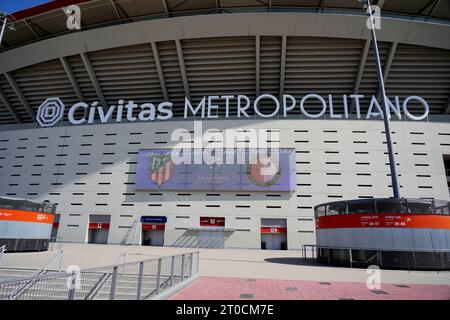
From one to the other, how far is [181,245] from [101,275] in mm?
21774

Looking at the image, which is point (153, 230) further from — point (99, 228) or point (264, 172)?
point (264, 172)

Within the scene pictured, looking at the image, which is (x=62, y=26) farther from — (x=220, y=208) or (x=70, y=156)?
(x=220, y=208)

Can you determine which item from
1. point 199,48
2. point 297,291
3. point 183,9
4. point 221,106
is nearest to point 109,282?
point 297,291

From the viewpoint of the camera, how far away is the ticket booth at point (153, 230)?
86.5ft

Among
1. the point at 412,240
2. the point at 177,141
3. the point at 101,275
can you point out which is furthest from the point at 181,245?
the point at 101,275

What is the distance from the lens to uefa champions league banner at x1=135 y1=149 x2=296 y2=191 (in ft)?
85.6

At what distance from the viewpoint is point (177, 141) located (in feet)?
92.6

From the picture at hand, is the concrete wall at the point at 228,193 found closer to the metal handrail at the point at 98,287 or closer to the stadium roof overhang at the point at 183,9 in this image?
the stadium roof overhang at the point at 183,9

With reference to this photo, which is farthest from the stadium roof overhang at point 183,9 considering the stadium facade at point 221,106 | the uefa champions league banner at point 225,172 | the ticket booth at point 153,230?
the ticket booth at point 153,230

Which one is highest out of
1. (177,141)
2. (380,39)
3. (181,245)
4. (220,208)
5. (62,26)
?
(62,26)

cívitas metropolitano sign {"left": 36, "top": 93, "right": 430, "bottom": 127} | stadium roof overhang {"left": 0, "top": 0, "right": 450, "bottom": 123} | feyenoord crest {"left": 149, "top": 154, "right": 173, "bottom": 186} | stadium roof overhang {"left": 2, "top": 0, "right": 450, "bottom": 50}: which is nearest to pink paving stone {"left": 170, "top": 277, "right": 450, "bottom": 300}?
feyenoord crest {"left": 149, "top": 154, "right": 173, "bottom": 186}

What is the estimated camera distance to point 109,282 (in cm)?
471

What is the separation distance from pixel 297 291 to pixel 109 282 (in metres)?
4.69

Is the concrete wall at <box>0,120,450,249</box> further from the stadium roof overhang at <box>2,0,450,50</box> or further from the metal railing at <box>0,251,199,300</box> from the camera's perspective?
the metal railing at <box>0,251,199,300</box>
